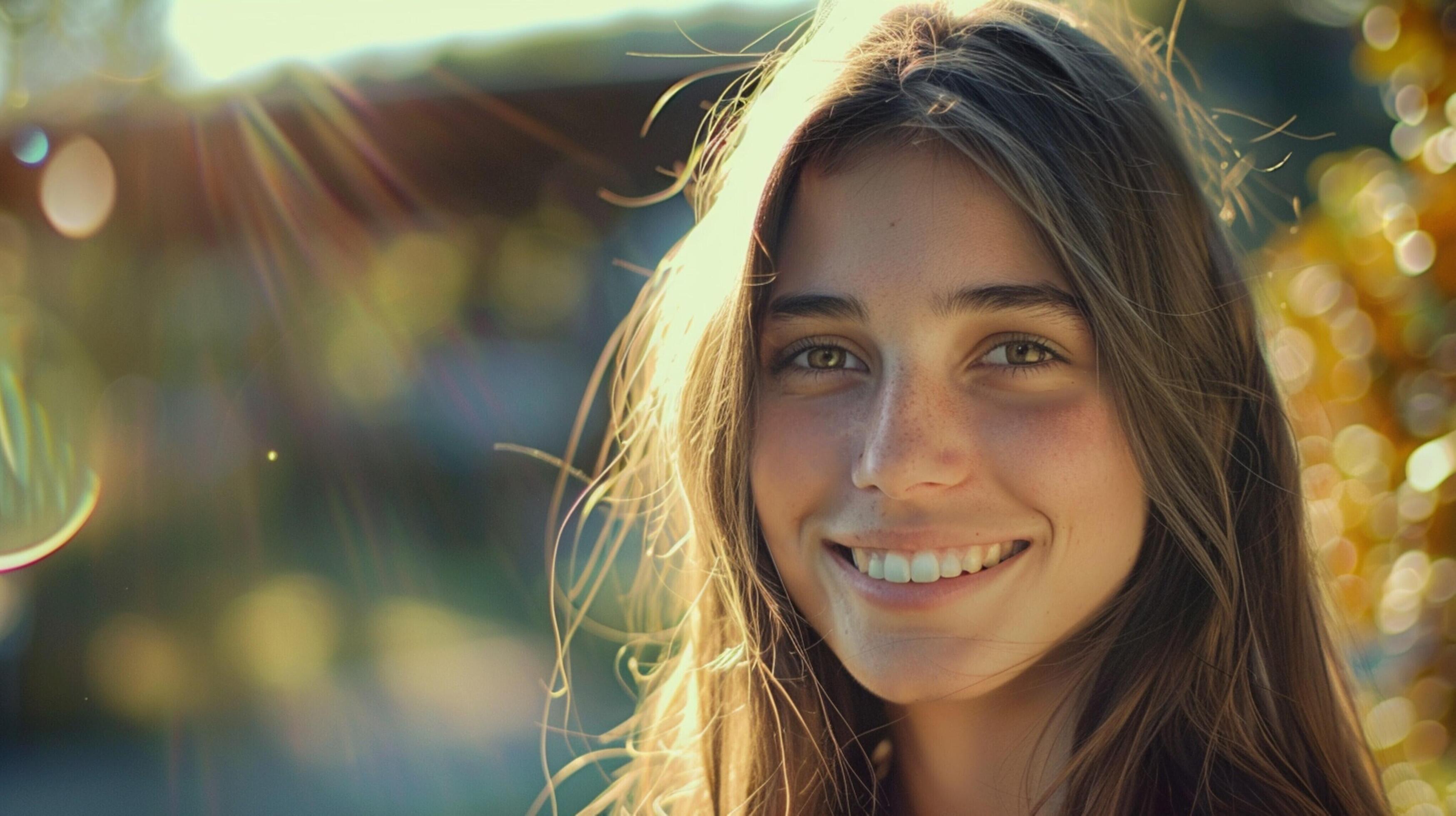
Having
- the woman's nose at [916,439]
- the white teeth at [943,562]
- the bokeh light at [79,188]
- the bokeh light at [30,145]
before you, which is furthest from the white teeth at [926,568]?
the bokeh light at [79,188]

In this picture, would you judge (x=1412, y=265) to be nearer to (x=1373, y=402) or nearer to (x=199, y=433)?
(x=1373, y=402)

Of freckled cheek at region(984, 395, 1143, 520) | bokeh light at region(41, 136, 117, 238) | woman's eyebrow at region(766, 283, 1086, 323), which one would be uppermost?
bokeh light at region(41, 136, 117, 238)

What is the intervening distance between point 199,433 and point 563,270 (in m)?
2.95

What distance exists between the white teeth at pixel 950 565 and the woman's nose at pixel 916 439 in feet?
0.35

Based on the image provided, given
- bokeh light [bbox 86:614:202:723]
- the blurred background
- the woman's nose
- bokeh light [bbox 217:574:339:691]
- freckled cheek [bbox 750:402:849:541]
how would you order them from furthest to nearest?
bokeh light [bbox 217:574:339:691]
bokeh light [bbox 86:614:202:723]
the blurred background
freckled cheek [bbox 750:402:849:541]
the woman's nose

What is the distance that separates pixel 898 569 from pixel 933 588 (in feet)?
0.19

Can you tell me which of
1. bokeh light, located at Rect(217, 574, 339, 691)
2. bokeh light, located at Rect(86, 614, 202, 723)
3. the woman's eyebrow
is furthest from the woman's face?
bokeh light, located at Rect(86, 614, 202, 723)

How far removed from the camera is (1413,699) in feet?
7.64

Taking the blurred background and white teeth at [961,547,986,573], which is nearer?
white teeth at [961,547,986,573]

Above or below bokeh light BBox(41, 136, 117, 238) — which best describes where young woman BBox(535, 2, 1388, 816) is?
below

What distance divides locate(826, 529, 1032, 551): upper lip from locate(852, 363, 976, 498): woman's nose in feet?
0.20

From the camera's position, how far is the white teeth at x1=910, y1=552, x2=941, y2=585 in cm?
156

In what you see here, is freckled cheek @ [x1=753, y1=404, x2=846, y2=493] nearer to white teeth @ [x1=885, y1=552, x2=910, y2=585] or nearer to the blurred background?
white teeth @ [x1=885, y1=552, x2=910, y2=585]

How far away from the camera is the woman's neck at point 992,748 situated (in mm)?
1651
